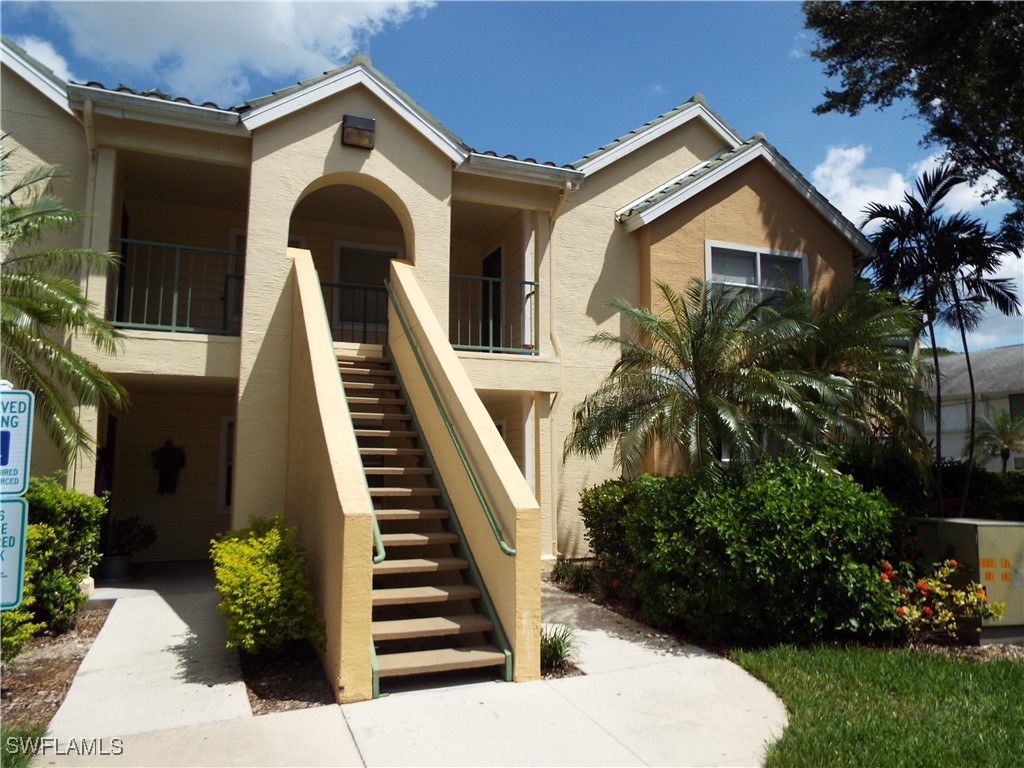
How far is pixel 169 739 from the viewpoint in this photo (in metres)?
4.88

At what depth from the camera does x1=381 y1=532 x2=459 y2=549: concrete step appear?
22.5ft

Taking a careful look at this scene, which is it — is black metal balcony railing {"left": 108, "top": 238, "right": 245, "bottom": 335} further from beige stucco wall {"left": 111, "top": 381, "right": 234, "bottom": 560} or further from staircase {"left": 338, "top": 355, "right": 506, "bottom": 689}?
staircase {"left": 338, "top": 355, "right": 506, "bottom": 689}

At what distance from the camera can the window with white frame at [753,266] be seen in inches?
490

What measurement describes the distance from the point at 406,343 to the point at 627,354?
8.96 ft

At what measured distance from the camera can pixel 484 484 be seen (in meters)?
6.84

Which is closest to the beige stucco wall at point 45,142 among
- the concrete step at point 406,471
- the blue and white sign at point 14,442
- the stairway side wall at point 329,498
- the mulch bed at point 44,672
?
the mulch bed at point 44,672

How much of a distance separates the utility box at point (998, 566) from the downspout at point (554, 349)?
5251 millimetres

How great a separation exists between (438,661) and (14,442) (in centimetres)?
367

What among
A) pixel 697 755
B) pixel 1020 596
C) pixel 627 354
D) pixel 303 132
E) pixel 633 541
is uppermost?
pixel 303 132

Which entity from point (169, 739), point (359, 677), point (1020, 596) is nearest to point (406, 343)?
point (359, 677)

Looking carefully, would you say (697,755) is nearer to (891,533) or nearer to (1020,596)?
(891,533)

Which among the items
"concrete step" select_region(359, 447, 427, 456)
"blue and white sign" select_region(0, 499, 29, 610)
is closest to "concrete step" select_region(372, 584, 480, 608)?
"concrete step" select_region(359, 447, 427, 456)

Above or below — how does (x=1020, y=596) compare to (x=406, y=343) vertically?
below

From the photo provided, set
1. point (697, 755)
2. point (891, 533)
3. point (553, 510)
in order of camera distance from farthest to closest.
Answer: point (553, 510) → point (891, 533) → point (697, 755)
